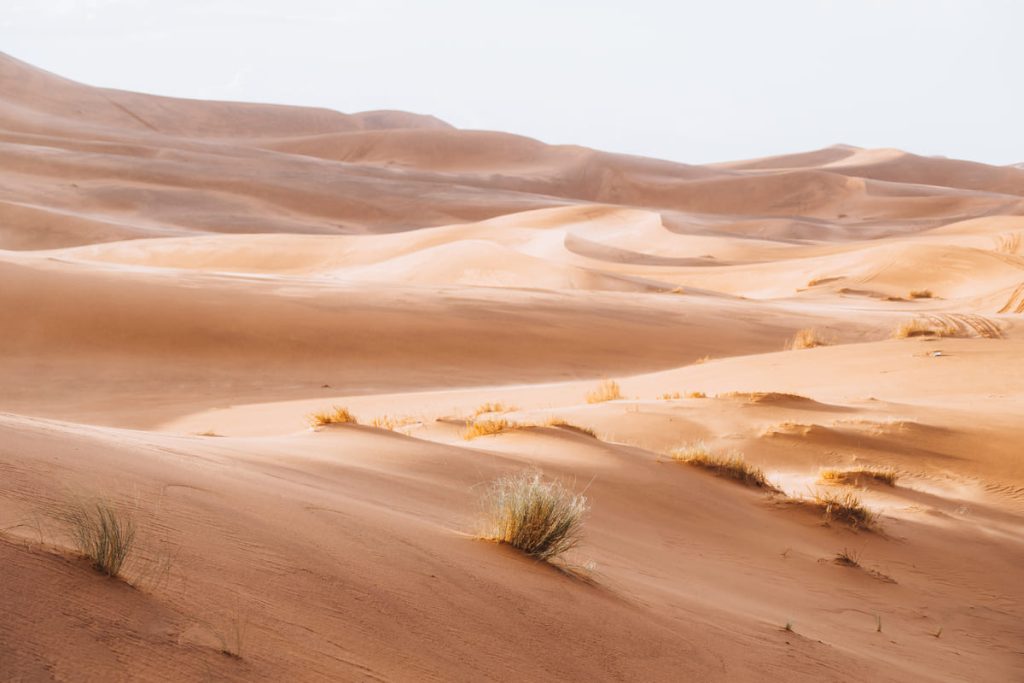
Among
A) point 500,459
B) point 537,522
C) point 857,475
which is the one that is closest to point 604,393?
point 857,475

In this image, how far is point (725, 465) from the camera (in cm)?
959

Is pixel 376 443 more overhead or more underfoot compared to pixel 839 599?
more overhead

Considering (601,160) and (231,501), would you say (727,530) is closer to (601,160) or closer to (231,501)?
(231,501)

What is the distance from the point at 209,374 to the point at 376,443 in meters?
9.94

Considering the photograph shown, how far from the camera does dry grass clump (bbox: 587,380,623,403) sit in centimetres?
1401

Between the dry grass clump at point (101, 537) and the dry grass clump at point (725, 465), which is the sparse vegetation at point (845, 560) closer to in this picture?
the dry grass clump at point (725, 465)

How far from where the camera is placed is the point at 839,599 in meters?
6.88

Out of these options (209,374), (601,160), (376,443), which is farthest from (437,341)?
(601,160)

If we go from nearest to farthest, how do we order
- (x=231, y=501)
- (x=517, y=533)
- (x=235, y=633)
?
1. (x=235, y=633)
2. (x=231, y=501)
3. (x=517, y=533)

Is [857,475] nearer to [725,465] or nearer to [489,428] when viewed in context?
[725,465]

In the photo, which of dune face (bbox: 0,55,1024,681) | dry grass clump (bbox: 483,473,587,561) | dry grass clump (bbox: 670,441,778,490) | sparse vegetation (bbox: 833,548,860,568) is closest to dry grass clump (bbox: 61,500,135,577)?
dune face (bbox: 0,55,1024,681)

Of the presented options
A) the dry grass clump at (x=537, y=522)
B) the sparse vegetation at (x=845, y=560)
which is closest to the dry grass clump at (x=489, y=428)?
the sparse vegetation at (x=845, y=560)

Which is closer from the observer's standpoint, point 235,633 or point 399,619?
point 235,633

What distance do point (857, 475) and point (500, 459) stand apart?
3941mm
